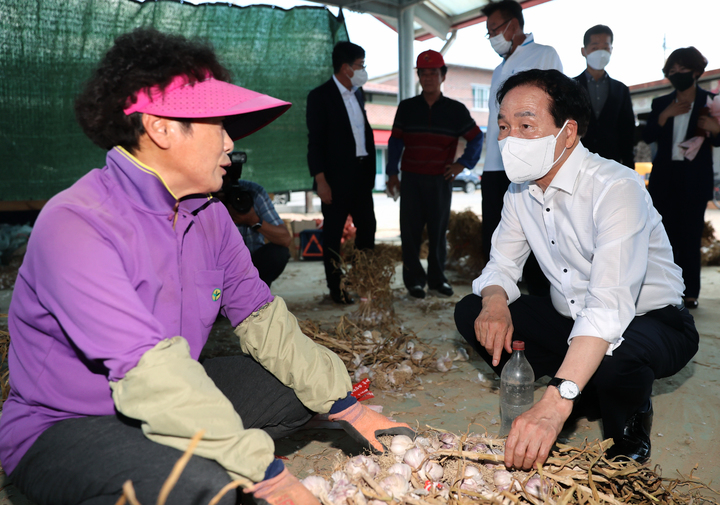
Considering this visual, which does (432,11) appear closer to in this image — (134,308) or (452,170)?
(452,170)

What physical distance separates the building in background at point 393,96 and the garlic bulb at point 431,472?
2050cm

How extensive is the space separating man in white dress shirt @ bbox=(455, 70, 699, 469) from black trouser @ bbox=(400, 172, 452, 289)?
2.44 metres

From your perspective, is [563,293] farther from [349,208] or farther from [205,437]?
[349,208]

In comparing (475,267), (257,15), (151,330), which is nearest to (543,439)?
(151,330)

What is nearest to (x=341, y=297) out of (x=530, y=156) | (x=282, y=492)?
(x=530, y=156)

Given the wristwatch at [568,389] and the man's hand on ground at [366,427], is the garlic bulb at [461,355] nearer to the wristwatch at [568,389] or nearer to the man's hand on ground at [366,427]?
the man's hand on ground at [366,427]

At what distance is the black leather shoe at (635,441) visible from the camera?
6.21 ft

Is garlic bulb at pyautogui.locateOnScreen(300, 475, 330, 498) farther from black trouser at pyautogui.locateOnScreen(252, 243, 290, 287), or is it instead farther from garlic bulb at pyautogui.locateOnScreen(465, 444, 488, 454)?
black trouser at pyautogui.locateOnScreen(252, 243, 290, 287)

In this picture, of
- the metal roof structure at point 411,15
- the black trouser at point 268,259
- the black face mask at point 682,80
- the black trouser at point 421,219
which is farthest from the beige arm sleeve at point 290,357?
the metal roof structure at point 411,15

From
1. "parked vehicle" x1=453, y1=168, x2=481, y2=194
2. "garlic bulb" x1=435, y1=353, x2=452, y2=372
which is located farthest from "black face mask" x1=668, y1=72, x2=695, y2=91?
"parked vehicle" x1=453, y1=168, x2=481, y2=194

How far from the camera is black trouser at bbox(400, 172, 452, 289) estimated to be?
474 centimetres

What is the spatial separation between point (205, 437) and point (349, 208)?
3.58 meters

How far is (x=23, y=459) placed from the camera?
4.01 ft

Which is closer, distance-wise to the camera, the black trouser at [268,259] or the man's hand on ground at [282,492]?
the man's hand on ground at [282,492]
